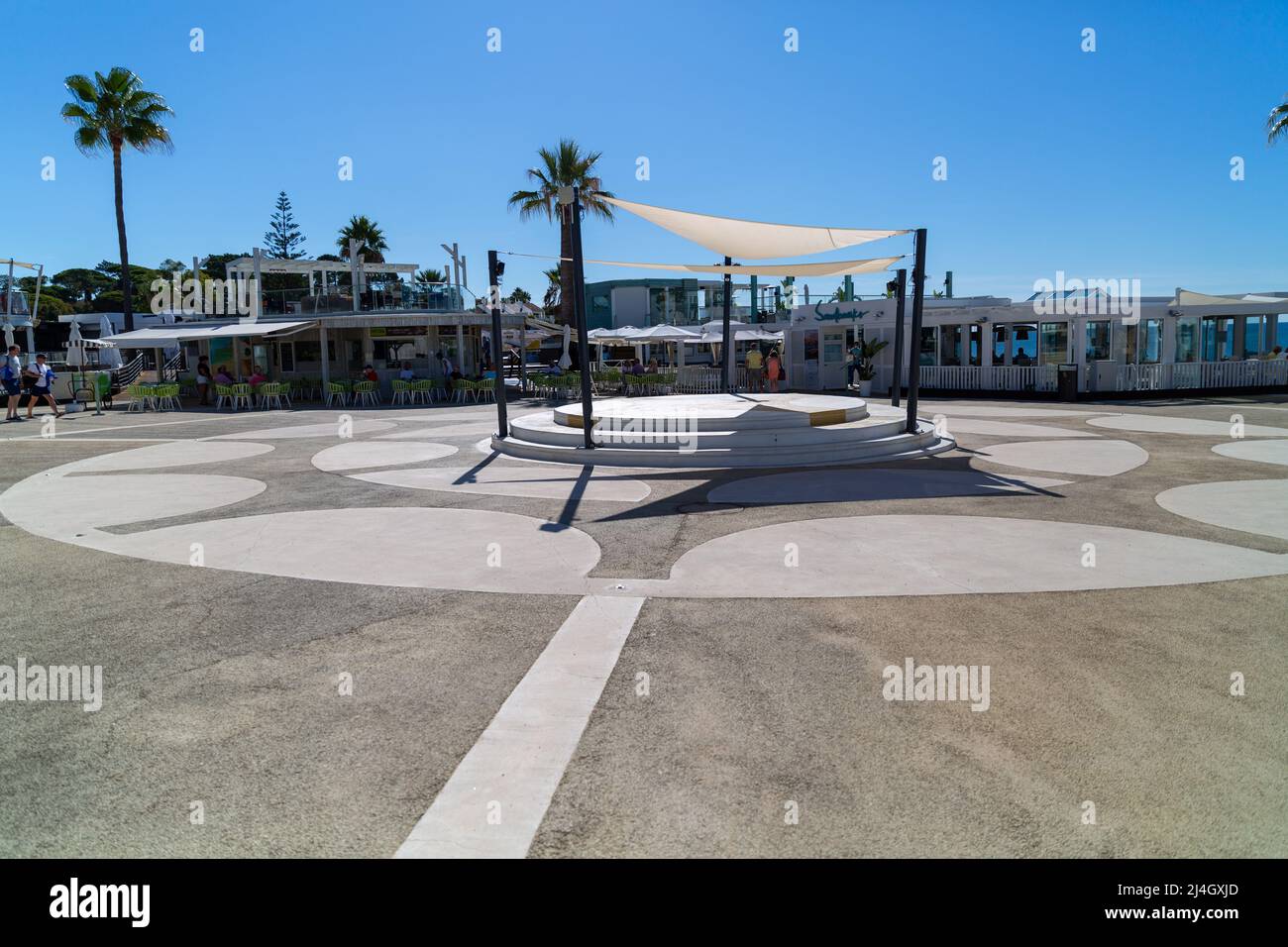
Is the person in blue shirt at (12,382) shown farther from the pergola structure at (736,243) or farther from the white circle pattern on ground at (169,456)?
the pergola structure at (736,243)

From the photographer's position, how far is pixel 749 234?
13.4 metres

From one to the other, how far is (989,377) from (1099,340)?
14.3 ft

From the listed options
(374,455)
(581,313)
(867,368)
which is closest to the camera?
(581,313)

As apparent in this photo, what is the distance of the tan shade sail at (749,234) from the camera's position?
12.6 m

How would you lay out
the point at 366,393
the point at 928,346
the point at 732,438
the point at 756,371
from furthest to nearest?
1. the point at 928,346
2. the point at 366,393
3. the point at 756,371
4. the point at 732,438

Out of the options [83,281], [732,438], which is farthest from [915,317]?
[83,281]

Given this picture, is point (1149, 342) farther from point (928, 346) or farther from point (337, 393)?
point (337, 393)

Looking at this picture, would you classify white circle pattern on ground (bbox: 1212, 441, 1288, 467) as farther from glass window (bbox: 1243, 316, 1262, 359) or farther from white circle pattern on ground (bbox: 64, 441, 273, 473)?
glass window (bbox: 1243, 316, 1262, 359)

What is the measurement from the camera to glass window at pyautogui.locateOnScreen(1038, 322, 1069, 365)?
26562 millimetres

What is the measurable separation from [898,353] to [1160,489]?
26.0 ft

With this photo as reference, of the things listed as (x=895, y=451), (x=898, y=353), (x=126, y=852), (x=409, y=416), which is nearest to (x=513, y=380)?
(x=409, y=416)

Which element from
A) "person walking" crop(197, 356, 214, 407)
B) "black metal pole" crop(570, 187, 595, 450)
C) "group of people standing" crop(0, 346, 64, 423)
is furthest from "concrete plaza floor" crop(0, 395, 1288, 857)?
"person walking" crop(197, 356, 214, 407)
